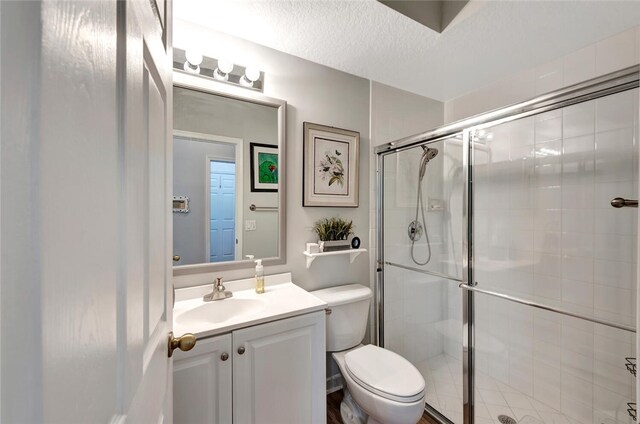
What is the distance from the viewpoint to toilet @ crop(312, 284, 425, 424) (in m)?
1.23

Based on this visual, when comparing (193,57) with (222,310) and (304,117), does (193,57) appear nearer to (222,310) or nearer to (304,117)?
(304,117)

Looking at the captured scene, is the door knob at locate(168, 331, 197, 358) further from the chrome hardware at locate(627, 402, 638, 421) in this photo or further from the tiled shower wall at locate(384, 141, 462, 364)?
the chrome hardware at locate(627, 402, 638, 421)

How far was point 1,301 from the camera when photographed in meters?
0.16

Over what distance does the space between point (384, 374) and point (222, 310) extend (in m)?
0.91

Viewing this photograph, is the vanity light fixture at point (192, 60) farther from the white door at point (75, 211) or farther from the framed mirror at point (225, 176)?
the white door at point (75, 211)

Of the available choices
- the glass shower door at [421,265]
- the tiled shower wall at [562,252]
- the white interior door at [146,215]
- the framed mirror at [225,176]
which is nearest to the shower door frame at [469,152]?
the glass shower door at [421,265]

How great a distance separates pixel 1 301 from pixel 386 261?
2043 millimetres

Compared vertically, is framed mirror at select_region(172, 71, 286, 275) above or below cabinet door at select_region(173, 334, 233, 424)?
above

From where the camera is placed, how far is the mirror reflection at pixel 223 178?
1.38 meters

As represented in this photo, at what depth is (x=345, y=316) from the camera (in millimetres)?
1631

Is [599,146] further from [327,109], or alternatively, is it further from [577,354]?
[327,109]

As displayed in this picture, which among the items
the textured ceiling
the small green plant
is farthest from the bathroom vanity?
the textured ceiling

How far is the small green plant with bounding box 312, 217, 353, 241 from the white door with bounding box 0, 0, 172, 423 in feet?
4.32

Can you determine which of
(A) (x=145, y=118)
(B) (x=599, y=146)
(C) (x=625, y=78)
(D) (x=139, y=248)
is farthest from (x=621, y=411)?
(A) (x=145, y=118)
